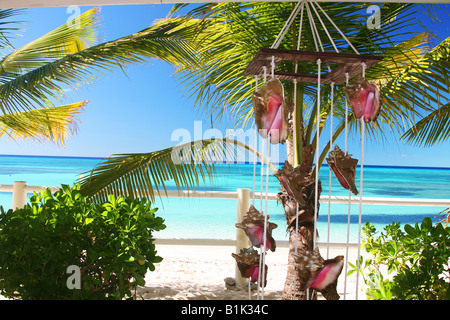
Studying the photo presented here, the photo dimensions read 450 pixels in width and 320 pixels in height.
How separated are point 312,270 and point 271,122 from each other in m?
0.52

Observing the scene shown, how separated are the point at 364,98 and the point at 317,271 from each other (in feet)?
2.04

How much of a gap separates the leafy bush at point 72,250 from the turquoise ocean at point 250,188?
8035 millimetres

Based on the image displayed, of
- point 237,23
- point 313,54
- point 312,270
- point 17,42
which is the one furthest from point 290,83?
point 17,42

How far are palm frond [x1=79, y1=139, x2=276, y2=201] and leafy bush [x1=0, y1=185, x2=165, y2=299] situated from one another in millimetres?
806

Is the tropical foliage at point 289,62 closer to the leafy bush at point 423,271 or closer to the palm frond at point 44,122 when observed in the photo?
the leafy bush at point 423,271

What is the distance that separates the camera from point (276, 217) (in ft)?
45.1

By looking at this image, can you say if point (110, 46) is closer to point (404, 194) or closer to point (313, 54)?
point (313, 54)

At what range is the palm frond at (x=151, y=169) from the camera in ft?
7.90

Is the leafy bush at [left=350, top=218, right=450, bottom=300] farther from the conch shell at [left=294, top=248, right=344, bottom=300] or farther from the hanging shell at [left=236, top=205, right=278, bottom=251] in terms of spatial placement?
the hanging shell at [left=236, top=205, right=278, bottom=251]

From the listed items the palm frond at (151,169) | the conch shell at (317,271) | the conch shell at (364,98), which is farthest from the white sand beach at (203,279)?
the conch shell at (364,98)

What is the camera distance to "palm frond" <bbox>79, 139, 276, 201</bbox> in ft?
7.90

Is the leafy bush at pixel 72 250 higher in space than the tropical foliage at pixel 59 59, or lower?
lower
